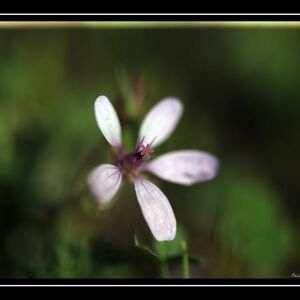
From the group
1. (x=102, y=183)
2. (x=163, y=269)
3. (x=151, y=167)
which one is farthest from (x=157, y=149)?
(x=102, y=183)

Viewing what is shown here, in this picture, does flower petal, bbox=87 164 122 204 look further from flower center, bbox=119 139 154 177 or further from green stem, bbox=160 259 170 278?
green stem, bbox=160 259 170 278

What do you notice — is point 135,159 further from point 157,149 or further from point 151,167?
point 157,149

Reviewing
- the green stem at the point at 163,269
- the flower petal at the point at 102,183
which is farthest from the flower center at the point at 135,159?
the green stem at the point at 163,269

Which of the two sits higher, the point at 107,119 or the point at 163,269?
the point at 107,119

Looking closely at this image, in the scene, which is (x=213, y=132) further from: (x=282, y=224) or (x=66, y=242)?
(x=66, y=242)

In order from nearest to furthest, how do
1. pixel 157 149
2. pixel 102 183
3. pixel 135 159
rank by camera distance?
pixel 102 183
pixel 135 159
pixel 157 149
